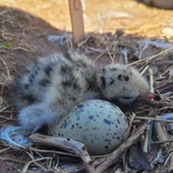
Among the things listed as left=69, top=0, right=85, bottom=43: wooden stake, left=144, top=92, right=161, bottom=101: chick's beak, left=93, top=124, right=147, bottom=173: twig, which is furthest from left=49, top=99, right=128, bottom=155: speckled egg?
left=69, top=0, right=85, bottom=43: wooden stake

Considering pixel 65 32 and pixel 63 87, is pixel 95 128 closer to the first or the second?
pixel 63 87

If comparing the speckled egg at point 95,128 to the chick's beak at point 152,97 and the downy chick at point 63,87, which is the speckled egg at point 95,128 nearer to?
the downy chick at point 63,87

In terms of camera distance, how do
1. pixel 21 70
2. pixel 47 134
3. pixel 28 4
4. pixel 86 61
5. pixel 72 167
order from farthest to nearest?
1. pixel 28 4
2. pixel 21 70
3. pixel 86 61
4. pixel 47 134
5. pixel 72 167

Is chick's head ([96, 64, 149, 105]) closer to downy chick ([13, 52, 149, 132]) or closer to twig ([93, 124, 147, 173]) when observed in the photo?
downy chick ([13, 52, 149, 132])

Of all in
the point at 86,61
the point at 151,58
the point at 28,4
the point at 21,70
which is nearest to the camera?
the point at 86,61

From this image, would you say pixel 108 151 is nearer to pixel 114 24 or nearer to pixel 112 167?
pixel 112 167

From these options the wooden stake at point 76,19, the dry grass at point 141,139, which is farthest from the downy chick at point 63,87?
the wooden stake at point 76,19

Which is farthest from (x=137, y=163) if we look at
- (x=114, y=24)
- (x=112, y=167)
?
(x=114, y=24)
